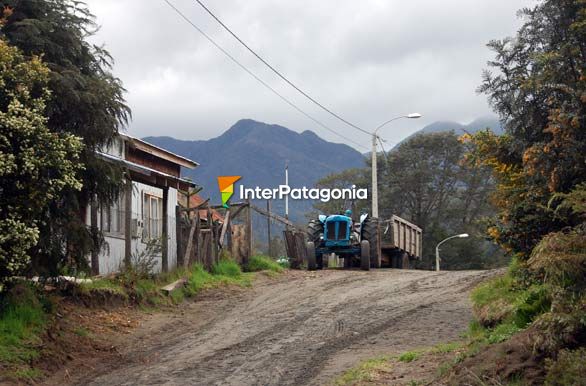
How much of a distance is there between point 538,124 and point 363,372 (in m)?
4.14

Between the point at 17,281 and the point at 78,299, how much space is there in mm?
2475

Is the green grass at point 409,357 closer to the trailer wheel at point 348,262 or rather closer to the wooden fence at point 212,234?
the wooden fence at point 212,234

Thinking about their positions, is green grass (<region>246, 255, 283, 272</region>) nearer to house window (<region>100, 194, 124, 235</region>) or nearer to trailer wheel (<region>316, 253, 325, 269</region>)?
trailer wheel (<region>316, 253, 325, 269</region>)

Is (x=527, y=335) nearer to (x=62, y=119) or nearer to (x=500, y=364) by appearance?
(x=500, y=364)

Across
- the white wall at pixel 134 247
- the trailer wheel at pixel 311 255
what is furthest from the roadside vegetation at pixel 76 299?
the trailer wheel at pixel 311 255

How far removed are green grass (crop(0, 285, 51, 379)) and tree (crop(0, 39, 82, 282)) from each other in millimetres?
678

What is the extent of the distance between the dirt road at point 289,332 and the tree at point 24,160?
2153 mm

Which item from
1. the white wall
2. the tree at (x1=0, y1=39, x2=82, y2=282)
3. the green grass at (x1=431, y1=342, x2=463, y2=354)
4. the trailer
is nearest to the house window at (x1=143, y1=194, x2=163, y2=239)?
the white wall

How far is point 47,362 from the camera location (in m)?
12.3

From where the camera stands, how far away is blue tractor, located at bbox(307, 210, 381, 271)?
27.8 m

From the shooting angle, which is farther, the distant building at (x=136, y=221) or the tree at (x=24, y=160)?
the distant building at (x=136, y=221)

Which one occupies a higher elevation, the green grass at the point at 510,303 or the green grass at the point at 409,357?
the green grass at the point at 510,303

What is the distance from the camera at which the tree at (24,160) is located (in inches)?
483

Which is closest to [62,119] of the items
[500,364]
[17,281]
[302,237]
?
[17,281]
